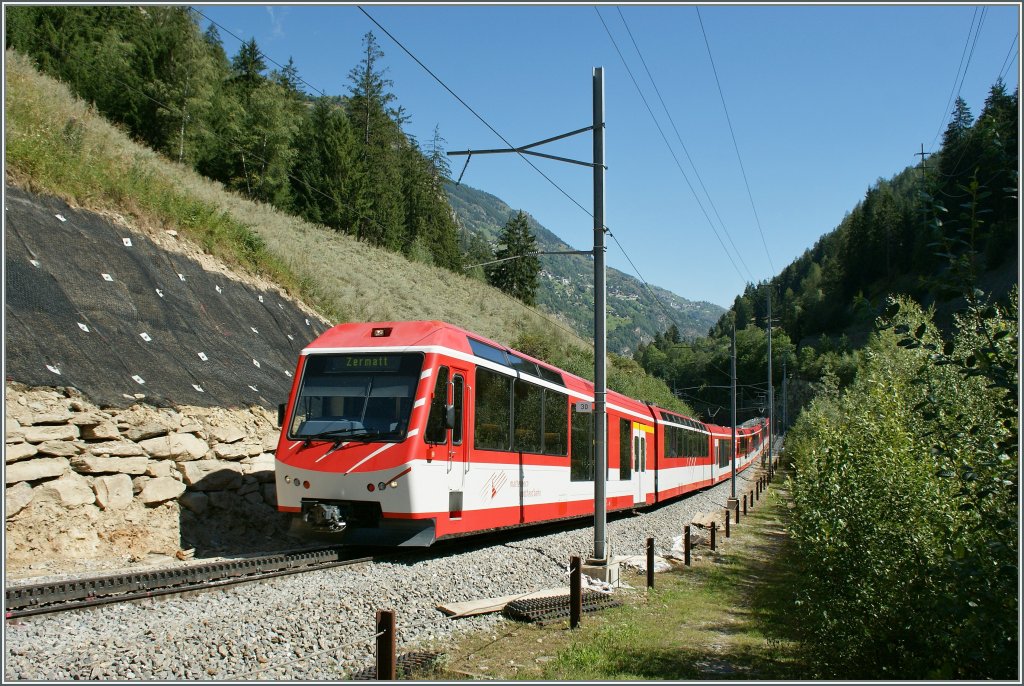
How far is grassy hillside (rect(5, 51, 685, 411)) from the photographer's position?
Answer: 1830cm

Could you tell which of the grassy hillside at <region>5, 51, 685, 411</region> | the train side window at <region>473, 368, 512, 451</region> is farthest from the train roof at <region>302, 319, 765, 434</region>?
the grassy hillside at <region>5, 51, 685, 411</region>

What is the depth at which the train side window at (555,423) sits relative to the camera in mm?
15586

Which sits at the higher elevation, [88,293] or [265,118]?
[265,118]

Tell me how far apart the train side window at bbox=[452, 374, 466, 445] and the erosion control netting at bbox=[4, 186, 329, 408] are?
18.9 ft

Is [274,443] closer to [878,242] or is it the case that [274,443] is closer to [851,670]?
[851,670]

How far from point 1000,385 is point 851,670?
4295 millimetres

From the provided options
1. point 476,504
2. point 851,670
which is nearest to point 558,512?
point 476,504

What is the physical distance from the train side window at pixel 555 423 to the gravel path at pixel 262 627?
15.8ft

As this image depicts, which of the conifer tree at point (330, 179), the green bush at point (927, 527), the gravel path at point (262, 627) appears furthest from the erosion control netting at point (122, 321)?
the conifer tree at point (330, 179)

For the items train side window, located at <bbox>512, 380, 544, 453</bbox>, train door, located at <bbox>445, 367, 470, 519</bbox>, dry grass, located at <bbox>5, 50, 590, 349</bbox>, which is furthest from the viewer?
dry grass, located at <bbox>5, 50, 590, 349</bbox>

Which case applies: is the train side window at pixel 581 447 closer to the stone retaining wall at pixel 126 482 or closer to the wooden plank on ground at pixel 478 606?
the stone retaining wall at pixel 126 482

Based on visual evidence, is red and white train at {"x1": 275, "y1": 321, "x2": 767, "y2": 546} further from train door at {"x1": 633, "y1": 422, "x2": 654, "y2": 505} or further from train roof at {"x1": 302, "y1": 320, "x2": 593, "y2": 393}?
train door at {"x1": 633, "y1": 422, "x2": 654, "y2": 505}

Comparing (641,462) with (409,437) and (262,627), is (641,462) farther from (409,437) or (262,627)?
(262,627)

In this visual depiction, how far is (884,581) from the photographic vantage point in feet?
25.1
